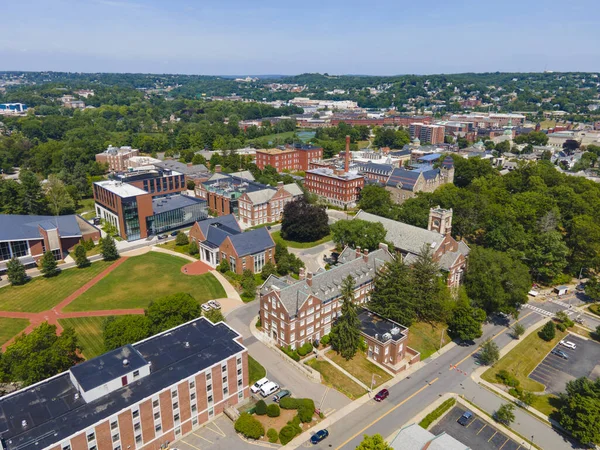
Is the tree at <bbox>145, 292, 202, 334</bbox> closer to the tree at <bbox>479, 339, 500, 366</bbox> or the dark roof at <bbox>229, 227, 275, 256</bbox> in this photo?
the dark roof at <bbox>229, 227, 275, 256</bbox>

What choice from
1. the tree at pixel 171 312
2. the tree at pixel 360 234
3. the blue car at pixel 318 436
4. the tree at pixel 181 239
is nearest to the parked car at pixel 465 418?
the blue car at pixel 318 436

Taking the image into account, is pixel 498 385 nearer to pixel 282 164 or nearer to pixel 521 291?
pixel 521 291

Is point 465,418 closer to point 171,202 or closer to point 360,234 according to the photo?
point 360,234

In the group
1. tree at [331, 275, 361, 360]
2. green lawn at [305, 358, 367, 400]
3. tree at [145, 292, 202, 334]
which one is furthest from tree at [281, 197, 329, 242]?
green lawn at [305, 358, 367, 400]

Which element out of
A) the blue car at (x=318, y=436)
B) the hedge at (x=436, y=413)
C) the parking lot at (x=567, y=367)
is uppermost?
the blue car at (x=318, y=436)

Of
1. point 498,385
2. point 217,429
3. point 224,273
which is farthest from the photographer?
point 224,273

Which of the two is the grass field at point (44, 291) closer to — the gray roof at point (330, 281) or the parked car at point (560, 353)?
the gray roof at point (330, 281)

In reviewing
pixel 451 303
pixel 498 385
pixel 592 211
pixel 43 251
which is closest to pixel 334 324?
pixel 451 303
